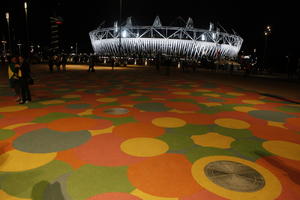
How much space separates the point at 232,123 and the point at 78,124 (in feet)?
12.8

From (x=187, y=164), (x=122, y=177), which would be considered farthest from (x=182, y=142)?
(x=122, y=177)

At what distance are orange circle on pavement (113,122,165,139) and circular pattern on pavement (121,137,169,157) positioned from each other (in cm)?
25

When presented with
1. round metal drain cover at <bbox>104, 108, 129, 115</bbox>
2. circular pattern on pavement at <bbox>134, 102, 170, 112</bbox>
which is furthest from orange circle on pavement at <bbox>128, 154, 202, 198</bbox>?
circular pattern on pavement at <bbox>134, 102, 170, 112</bbox>

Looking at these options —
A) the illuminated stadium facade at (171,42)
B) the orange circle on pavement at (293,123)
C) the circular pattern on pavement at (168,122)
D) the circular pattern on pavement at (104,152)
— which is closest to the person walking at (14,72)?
the circular pattern on pavement at (104,152)

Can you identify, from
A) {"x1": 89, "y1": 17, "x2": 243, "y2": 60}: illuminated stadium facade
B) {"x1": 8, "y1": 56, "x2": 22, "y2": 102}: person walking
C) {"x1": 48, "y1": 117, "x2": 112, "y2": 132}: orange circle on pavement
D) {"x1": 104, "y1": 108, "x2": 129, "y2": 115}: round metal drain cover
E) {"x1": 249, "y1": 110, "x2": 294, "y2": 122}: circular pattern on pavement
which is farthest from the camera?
{"x1": 89, "y1": 17, "x2": 243, "y2": 60}: illuminated stadium facade

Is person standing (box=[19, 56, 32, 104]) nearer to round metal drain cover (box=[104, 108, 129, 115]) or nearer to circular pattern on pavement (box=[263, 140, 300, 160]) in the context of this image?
round metal drain cover (box=[104, 108, 129, 115])

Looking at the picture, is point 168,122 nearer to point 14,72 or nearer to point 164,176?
point 164,176

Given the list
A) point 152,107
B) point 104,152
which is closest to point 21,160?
point 104,152

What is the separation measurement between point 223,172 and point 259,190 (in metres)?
0.53

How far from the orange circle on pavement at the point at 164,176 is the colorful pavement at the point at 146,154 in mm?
13

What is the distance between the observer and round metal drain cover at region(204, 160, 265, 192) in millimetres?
2779

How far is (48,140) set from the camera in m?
4.19

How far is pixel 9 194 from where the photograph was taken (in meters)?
2.54

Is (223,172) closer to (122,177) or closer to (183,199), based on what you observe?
(183,199)
